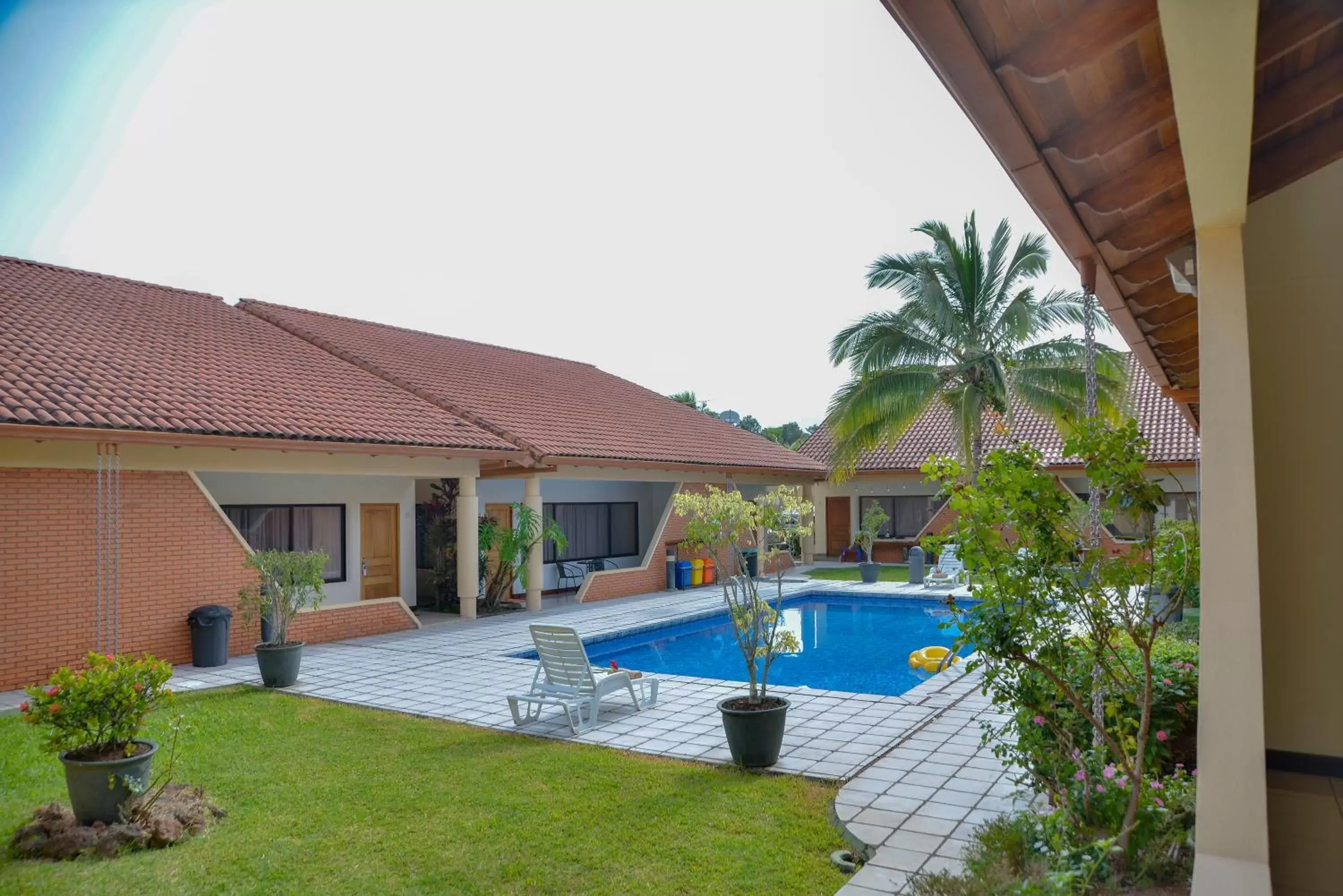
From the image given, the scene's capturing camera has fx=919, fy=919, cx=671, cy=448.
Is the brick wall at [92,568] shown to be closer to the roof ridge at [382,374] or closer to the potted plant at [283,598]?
the potted plant at [283,598]

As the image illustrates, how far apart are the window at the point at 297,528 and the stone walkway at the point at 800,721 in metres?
2.54

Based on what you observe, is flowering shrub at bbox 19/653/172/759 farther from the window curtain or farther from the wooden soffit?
the window curtain

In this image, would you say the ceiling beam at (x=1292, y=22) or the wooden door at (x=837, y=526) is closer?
the ceiling beam at (x=1292, y=22)

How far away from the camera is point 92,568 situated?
459 inches

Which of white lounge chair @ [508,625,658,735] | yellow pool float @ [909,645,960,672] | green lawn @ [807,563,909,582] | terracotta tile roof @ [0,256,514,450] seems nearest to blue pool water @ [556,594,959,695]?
yellow pool float @ [909,645,960,672]

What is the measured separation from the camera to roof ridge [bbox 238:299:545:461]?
17.7 metres

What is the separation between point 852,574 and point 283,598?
17103mm

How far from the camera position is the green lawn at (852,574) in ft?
76.8

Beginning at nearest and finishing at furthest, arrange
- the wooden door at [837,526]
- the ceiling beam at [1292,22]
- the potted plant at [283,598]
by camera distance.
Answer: the ceiling beam at [1292,22] → the potted plant at [283,598] → the wooden door at [837,526]

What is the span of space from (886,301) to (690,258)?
31.4 ft

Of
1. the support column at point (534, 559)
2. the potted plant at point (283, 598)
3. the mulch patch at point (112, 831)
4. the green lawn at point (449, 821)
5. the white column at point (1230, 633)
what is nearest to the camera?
the white column at point (1230, 633)

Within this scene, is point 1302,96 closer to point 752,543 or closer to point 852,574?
point 752,543

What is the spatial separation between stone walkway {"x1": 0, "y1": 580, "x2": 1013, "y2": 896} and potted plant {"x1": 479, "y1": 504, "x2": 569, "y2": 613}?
2.20 meters

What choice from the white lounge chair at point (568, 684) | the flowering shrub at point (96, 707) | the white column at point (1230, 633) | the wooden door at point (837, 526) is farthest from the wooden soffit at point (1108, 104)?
the wooden door at point (837, 526)
